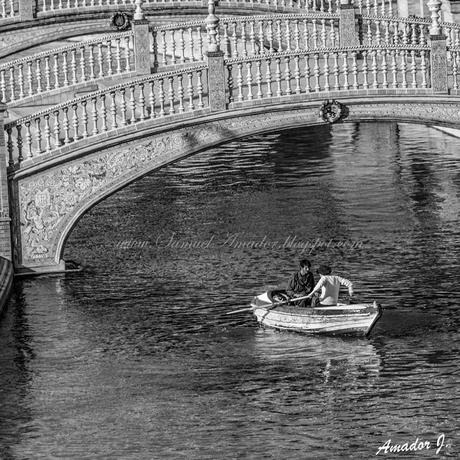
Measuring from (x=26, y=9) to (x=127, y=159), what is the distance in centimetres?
1143

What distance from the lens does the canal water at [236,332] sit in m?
25.1

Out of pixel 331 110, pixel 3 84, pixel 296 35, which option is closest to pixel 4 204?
pixel 331 110

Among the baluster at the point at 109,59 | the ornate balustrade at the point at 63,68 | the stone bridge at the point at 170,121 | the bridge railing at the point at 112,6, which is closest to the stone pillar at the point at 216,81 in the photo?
the stone bridge at the point at 170,121

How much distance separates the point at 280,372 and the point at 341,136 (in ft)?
92.7

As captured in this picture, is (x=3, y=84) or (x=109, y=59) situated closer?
(x=109, y=59)

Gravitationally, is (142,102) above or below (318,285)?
above

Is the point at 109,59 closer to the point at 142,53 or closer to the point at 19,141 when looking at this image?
the point at 142,53

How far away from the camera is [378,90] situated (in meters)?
35.5

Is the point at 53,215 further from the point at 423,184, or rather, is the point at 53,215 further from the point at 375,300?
the point at 423,184

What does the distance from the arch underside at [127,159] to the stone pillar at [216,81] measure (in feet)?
1.13

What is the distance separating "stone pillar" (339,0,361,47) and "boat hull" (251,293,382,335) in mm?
12934

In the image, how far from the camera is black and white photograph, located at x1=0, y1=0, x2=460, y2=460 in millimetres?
25953

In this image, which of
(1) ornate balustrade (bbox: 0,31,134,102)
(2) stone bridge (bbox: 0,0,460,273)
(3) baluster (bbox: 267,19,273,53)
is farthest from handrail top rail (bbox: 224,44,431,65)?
(3) baluster (bbox: 267,19,273,53)

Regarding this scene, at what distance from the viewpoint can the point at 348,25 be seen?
43.1 m
